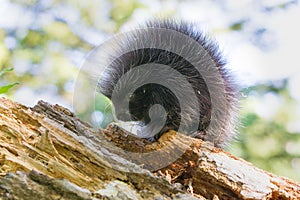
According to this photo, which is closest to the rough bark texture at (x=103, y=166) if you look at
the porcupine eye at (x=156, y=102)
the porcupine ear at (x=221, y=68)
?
the porcupine eye at (x=156, y=102)

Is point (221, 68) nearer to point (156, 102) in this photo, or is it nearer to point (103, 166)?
point (156, 102)

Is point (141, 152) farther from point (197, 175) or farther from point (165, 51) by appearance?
point (165, 51)

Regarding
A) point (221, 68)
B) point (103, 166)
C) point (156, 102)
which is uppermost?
point (221, 68)

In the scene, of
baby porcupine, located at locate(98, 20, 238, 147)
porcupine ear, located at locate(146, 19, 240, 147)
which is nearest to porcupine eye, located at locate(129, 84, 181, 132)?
baby porcupine, located at locate(98, 20, 238, 147)

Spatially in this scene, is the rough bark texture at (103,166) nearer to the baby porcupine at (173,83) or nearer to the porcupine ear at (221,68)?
the baby porcupine at (173,83)

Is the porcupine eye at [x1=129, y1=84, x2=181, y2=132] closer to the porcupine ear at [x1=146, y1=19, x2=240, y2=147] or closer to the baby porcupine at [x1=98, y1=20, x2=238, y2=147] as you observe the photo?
the baby porcupine at [x1=98, y1=20, x2=238, y2=147]

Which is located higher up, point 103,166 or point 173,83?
point 173,83

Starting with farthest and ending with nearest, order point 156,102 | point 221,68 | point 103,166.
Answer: point 221,68, point 156,102, point 103,166

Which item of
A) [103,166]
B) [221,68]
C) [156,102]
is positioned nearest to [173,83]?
[156,102]
